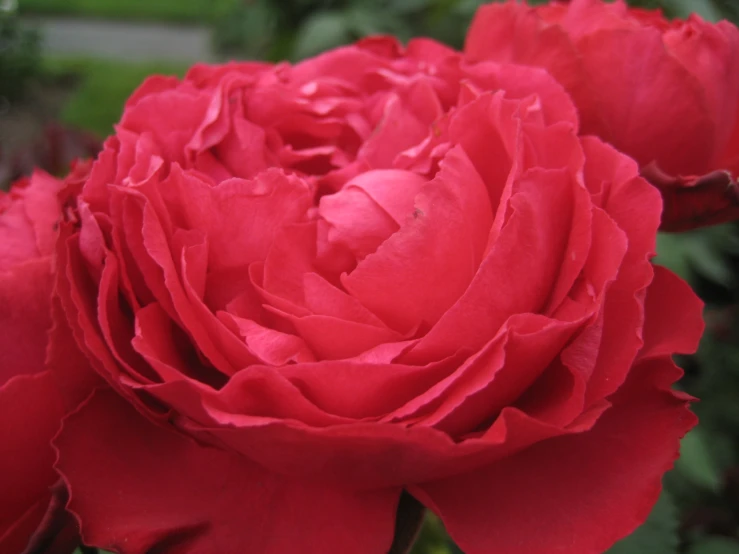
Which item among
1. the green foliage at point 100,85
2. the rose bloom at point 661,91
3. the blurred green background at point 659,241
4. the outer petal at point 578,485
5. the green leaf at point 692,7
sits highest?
the rose bloom at point 661,91

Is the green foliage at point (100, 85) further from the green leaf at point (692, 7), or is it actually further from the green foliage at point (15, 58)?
the green leaf at point (692, 7)

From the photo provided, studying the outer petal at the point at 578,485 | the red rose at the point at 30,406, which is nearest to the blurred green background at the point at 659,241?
the outer petal at the point at 578,485

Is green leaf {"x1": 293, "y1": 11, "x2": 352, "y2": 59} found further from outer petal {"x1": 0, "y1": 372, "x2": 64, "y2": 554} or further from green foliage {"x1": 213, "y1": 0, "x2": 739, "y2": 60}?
outer petal {"x1": 0, "y1": 372, "x2": 64, "y2": 554}

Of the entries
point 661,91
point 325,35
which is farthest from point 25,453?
point 325,35

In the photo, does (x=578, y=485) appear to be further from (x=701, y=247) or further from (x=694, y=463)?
(x=701, y=247)

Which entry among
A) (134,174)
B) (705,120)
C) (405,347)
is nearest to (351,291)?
(405,347)

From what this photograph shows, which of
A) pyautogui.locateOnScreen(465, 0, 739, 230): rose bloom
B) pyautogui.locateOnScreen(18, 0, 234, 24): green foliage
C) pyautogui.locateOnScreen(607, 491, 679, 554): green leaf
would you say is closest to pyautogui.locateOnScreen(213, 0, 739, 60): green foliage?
pyautogui.locateOnScreen(465, 0, 739, 230): rose bloom
